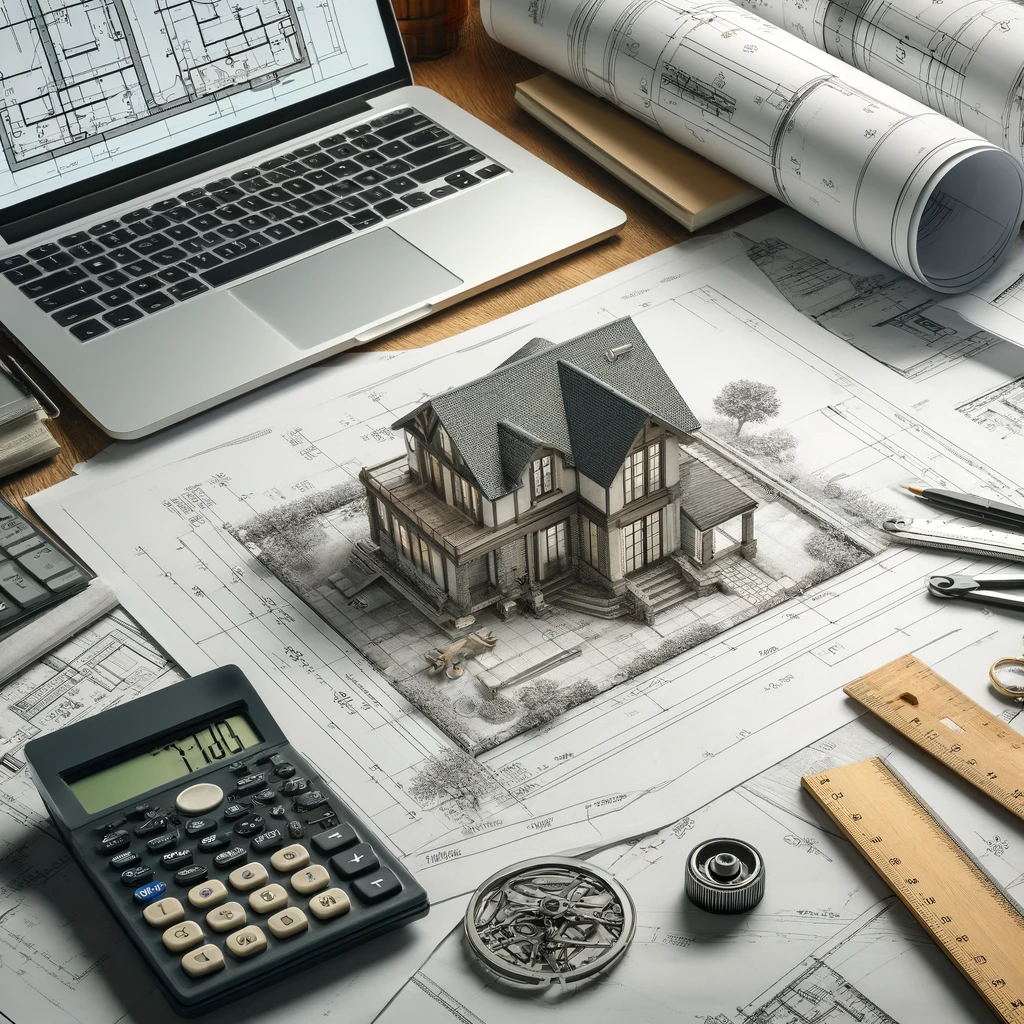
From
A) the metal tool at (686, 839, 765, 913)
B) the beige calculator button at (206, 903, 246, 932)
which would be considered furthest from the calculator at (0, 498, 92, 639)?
the metal tool at (686, 839, 765, 913)

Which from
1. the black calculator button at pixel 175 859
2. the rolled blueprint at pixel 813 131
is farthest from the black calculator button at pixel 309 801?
the rolled blueprint at pixel 813 131

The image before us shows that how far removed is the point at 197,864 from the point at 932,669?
0.74 metres

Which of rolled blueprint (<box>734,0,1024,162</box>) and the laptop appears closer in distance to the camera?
the laptop

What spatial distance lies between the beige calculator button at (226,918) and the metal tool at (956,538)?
839 mm

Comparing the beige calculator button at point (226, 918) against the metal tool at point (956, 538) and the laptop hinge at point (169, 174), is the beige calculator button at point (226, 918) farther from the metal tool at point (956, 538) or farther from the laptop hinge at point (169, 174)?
the laptop hinge at point (169, 174)

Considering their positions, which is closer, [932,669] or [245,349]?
[932,669]

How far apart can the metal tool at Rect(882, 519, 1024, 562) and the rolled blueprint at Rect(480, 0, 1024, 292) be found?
0.49 m

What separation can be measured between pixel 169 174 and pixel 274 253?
0.25m

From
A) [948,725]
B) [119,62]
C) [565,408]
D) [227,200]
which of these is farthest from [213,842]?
[119,62]

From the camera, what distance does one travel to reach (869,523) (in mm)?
1628

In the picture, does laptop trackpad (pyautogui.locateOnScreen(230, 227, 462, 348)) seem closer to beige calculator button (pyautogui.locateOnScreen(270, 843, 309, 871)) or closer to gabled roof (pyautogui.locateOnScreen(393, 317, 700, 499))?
gabled roof (pyautogui.locateOnScreen(393, 317, 700, 499))

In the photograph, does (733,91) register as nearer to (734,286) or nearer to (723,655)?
(734,286)

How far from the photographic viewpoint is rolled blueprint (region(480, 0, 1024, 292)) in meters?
1.91

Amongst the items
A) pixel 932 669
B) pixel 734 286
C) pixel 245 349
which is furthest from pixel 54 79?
pixel 932 669
